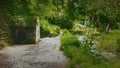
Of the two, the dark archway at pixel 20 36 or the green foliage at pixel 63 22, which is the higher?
the dark archway at pixel 20 36

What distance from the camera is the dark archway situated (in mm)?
17859

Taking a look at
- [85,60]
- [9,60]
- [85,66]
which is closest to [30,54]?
[9,60]

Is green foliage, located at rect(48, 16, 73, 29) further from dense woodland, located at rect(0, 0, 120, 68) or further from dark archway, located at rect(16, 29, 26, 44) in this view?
dark archway, located at rect(16, 29, 26, 44)

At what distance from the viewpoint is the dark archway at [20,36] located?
58.6 feet

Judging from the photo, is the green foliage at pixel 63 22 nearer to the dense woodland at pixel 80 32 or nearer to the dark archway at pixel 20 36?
the dense woodland at pixel 80 32

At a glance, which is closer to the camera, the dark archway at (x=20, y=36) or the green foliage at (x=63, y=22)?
the dark archway at (x=20, y=36)

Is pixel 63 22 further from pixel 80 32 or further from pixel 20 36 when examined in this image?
pixel 20 36

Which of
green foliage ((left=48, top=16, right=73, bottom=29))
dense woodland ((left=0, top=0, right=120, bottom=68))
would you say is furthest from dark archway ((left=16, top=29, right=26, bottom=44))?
green foliage ((left=48, top=16, right=73, bottom=29))

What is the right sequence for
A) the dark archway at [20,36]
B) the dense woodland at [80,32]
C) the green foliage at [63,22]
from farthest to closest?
the green foliage at [63,22]
the dark archway at [20,36]
the dense woodland at [80,32]

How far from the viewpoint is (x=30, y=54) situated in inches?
527

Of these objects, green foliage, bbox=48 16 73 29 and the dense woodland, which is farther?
green foliage, bbox=48 16 73 29

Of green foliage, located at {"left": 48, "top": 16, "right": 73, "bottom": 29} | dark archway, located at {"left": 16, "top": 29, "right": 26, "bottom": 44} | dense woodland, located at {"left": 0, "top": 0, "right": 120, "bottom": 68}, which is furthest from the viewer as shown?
green foliage, located at {"left": 48, "top": 16, "right": 73, "bottom": 29}

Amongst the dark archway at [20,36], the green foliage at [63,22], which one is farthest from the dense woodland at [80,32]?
the green foliage at [63,22]

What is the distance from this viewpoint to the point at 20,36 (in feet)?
58.9
